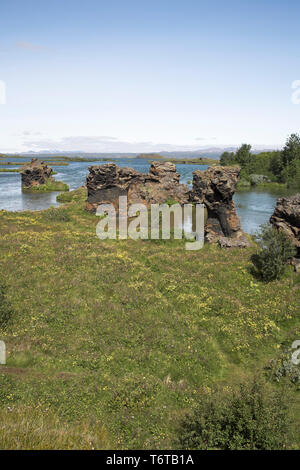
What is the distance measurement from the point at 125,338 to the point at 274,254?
1585 cm

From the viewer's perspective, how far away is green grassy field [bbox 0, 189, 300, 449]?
11688mm

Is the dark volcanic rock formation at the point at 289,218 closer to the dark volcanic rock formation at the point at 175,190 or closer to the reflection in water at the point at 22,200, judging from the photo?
the dark volcanic rock formation at the point at 175,190

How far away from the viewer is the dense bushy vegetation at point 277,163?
9528 cm

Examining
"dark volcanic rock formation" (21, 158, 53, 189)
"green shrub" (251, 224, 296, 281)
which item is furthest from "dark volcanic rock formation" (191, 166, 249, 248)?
"dark volcanic rock formation" (21, 158, 53, 189)

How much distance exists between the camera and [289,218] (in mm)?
30312

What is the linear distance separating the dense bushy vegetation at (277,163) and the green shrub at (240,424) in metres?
90.8

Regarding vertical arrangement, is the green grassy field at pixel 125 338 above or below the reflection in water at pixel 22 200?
below

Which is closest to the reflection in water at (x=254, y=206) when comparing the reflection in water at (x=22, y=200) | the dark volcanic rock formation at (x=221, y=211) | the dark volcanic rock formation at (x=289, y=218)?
the dark volcanic rock formation at (x=221, y=211)

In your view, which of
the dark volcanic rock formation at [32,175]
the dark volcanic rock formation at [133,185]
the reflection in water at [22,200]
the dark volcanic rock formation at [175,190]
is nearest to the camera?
the dark volcanic rock formation at [175,190]

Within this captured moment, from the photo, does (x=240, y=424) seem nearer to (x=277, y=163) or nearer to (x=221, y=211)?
(x=221, y=211)

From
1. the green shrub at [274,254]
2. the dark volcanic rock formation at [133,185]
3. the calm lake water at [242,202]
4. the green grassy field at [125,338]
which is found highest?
the dark volcanic rock formation at [133,185]

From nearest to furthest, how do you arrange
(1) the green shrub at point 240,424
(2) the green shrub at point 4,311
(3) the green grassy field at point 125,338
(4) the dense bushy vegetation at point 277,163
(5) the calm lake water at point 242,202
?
1. (1) the green shrub at point 240,424
2. (3) the green grassy field at point 125,338
3. (2) the green shrub at point 4,311
4. (5) the calm lake water at point 242,202
5. (4) the dense bushy vegetation at point 277,163

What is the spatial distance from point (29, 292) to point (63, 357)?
7.68m

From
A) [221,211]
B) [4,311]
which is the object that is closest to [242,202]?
[221,211]
